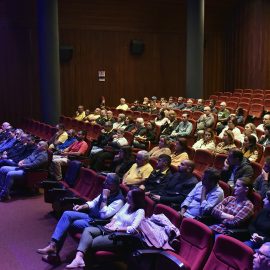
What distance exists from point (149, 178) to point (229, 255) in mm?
2417

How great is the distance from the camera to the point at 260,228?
3859 mm

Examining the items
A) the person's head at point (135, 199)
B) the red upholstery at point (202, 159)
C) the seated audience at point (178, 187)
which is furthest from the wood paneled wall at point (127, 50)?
the person's head at point (135, 199)

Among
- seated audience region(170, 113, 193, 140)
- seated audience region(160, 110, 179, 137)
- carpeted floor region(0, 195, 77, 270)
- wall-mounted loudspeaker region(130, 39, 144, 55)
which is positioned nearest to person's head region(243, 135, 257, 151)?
seated audience region(170, 113, 193, 140)

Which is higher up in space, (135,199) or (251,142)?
(251,142)

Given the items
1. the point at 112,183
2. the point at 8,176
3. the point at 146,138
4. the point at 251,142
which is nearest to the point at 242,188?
the point at 112,183

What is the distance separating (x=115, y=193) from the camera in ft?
15.9

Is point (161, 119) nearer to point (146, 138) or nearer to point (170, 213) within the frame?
point (146, 138)

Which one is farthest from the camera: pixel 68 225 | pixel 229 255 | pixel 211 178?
pixel 68 225

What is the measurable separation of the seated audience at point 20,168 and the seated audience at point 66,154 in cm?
16

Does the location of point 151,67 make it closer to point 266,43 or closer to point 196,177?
point 266,43

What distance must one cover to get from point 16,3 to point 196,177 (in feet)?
31.9

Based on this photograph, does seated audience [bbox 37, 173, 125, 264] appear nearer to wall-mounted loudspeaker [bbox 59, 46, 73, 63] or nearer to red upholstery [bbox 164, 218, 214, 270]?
red upholstery [bbox 164, 218, 214, 270]

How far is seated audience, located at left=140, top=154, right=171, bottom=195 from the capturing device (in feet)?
18.0

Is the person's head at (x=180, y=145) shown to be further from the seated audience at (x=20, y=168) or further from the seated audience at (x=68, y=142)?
the seated audience at (x=68, y=142)
